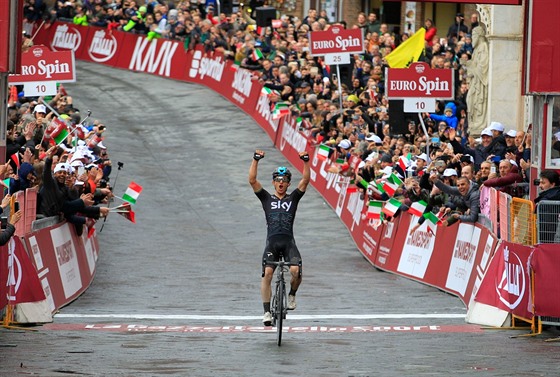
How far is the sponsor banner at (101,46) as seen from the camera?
53781mm

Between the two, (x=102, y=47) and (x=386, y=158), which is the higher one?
(x=386, y=158)

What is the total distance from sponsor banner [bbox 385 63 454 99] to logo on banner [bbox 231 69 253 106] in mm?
15682

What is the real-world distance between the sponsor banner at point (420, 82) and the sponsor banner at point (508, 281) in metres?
8.87

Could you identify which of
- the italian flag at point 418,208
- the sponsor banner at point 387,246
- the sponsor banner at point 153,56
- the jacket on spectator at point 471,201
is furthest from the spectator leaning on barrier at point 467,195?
the sponsor banner at point 153,56

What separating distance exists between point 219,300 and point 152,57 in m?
29.9

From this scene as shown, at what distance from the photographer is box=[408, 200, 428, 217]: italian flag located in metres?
25.8

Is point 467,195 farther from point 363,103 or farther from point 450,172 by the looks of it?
point 363,103

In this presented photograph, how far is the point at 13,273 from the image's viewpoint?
730 inches

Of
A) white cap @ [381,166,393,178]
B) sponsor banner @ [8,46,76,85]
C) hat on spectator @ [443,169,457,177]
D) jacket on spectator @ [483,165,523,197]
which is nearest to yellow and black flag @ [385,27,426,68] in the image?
white cap @ [381,166,393,178]

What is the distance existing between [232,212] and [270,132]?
290 inches

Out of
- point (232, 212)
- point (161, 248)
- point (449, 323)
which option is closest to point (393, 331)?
point (449, 323)

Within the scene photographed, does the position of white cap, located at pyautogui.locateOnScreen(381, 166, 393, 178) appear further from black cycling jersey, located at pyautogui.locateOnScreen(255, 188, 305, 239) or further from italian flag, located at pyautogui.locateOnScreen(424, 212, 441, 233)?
black cycling jersey, located at pyautogui.locateOnScreen(255, 188, 305, 239)

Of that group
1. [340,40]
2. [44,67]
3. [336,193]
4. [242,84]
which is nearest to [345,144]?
[336,193]

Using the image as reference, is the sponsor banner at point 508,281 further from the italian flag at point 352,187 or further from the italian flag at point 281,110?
the italian flag at point 281,110
